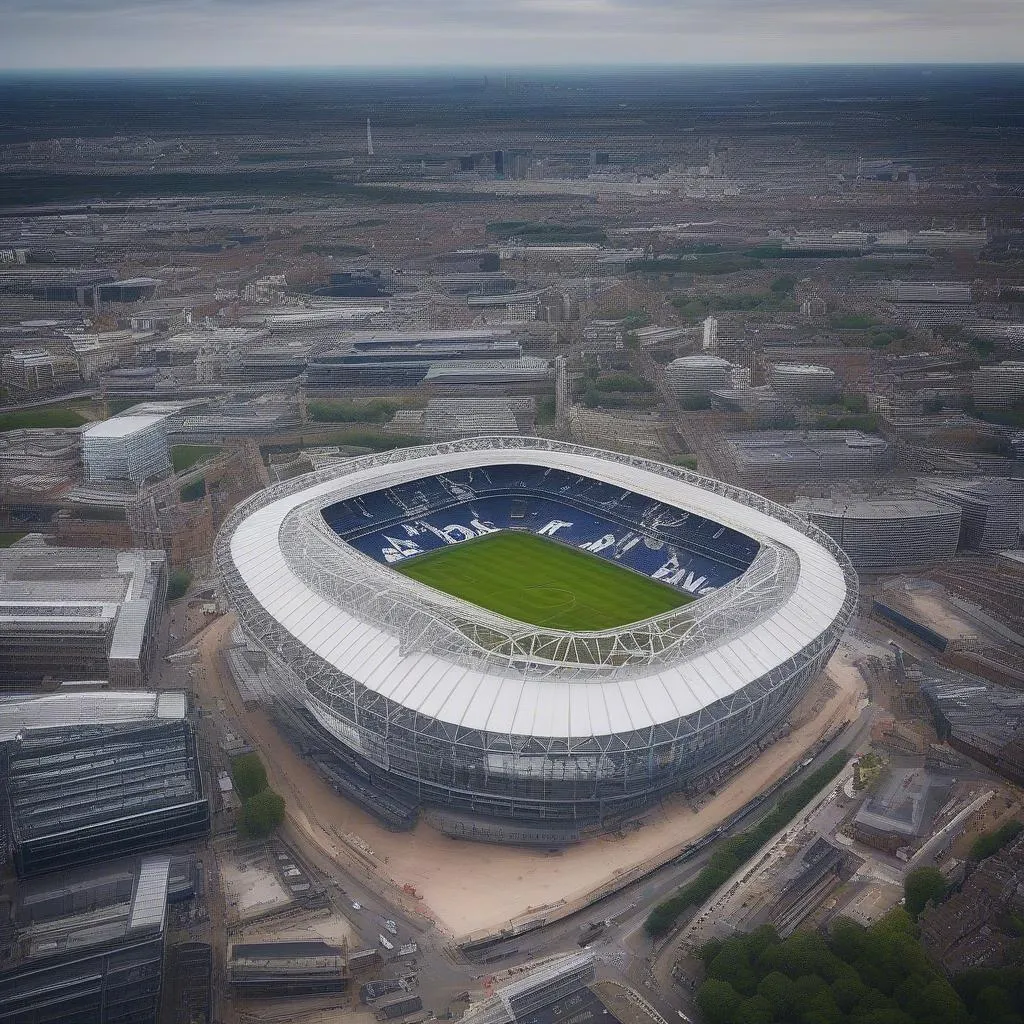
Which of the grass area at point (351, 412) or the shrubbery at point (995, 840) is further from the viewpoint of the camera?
the grass area at point (351, 412)

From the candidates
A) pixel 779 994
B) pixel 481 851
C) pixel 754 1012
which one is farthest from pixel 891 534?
pixel 754 1012

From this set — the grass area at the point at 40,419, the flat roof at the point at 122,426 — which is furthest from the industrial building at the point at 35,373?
the flat roof at the point at 122,426

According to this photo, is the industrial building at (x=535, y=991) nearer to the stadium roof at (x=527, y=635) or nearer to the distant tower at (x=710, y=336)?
the stadium roof at (x=527, y=635)

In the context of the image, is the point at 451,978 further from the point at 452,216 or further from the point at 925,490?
the point at 452,216

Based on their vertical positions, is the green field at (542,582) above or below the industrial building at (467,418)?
below

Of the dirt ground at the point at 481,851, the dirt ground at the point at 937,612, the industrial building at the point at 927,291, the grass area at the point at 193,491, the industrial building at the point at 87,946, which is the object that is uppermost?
the industrial building at the point at 927,291

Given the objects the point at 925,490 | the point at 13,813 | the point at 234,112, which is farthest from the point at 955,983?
the point at 234,112

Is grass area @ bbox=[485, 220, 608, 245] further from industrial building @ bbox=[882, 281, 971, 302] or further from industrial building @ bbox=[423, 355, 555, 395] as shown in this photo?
industrial building @ bbox=[423, 355, 555, 395]
